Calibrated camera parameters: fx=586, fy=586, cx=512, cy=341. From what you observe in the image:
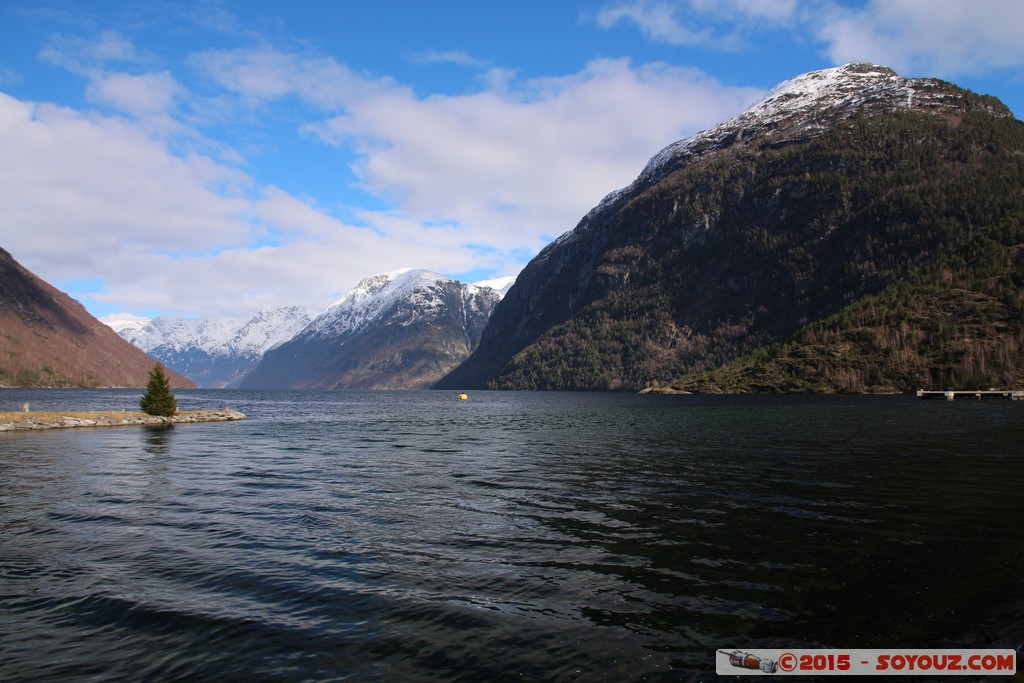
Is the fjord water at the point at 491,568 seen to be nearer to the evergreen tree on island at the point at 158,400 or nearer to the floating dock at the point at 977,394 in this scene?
the evergreen tree on island at the point at 158,400

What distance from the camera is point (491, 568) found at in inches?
753

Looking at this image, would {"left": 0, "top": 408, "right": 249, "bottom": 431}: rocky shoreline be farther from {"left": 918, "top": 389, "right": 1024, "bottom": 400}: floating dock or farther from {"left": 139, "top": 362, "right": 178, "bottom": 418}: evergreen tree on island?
{"left": 918, "top": 389, "right": 1024, "bottom": 400}: floating dock

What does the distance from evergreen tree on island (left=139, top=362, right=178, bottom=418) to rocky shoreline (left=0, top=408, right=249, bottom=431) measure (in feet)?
4.21

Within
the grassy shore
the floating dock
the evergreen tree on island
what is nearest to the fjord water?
the grassy shore

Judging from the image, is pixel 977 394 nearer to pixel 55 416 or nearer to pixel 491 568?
pixel 491 568

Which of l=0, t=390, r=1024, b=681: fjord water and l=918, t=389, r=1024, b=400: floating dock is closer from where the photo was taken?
l=0, t=390, r=1024, b=681: fjord water

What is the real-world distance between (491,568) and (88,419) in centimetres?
9291

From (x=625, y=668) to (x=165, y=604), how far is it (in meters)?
12.4

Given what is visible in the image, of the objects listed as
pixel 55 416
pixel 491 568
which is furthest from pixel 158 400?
pixel 491 568

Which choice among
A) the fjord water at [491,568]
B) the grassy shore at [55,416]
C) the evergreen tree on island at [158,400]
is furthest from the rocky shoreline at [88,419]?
the fjord water at [491,568]

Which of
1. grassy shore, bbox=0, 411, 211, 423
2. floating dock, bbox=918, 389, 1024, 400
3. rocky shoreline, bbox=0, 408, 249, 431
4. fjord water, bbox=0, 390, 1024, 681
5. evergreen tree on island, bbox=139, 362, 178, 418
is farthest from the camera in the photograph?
floating dock, bbox=918, 389, 1024, 400

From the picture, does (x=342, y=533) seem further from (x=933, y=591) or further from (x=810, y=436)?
(x=810, y=436)

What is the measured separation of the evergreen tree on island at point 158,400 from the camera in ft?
321

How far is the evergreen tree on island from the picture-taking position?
9781 cm
